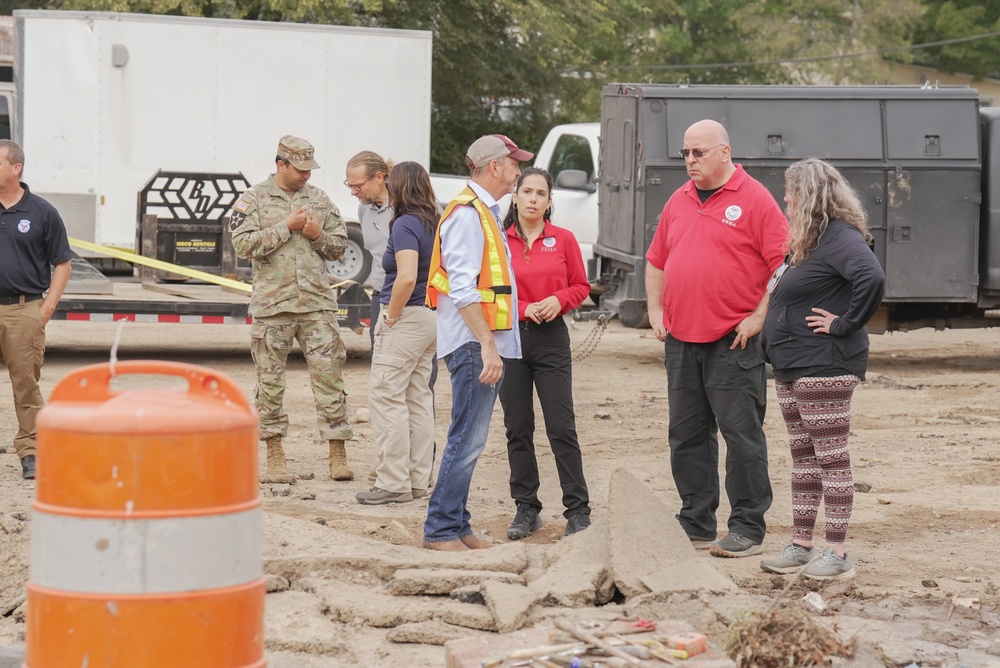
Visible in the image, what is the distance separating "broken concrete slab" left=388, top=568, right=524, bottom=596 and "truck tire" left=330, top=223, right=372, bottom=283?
11179mm

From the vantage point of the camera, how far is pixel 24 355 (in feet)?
26.1

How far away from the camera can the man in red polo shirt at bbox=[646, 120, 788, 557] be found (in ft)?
20.8

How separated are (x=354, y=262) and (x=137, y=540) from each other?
44.1ft

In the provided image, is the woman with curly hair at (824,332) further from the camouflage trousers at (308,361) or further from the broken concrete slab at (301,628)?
the camouflage trousers at (308,361)

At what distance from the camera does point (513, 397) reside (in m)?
6.77

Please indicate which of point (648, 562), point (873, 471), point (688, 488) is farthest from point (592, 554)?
point (873, 471)

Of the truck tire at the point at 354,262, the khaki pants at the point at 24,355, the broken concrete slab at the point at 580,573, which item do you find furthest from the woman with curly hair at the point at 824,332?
the truck tire at the point at 354,262

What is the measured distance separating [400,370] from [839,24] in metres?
26.7

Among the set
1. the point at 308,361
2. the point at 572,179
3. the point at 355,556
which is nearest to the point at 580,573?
the point at 355,556

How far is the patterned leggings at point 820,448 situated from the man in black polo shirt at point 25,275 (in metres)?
4.33

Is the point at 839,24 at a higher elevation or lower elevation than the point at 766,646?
higher

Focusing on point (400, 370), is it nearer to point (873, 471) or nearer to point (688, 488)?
point (688, 488)

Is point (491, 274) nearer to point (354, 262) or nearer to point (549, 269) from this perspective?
point (549, 269)

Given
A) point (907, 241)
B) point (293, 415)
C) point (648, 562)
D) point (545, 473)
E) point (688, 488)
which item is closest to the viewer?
point (648, 562)
